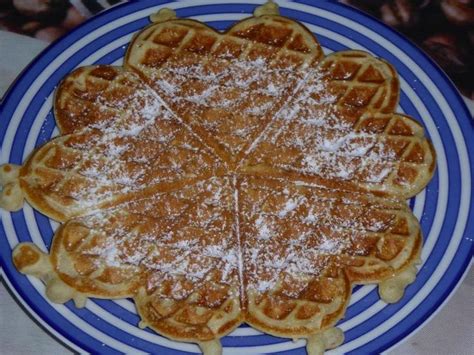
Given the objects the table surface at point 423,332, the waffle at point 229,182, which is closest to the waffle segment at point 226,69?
the waffle at point 229,182

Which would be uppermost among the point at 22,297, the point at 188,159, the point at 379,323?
the point at 188,159

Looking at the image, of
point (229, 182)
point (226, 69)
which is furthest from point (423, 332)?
point (226, 69)

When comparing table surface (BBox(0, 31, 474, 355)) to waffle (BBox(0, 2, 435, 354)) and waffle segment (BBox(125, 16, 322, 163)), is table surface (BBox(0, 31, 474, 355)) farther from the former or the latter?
waffle segment (BBox(125, 16, 322, 163))

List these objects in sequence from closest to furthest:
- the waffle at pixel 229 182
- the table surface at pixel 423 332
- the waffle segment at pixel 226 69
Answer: the waffle at pixel 229 182 → the table surface at pixel 423 332 → the waffle segment at pixel 226 69

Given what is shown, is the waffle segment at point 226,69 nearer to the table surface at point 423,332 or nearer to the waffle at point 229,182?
the waffle at point 229,182

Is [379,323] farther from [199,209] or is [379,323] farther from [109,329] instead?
[109,329]

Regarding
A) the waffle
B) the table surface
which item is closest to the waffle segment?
the waffle

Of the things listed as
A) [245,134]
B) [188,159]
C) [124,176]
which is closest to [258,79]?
[245,134]
